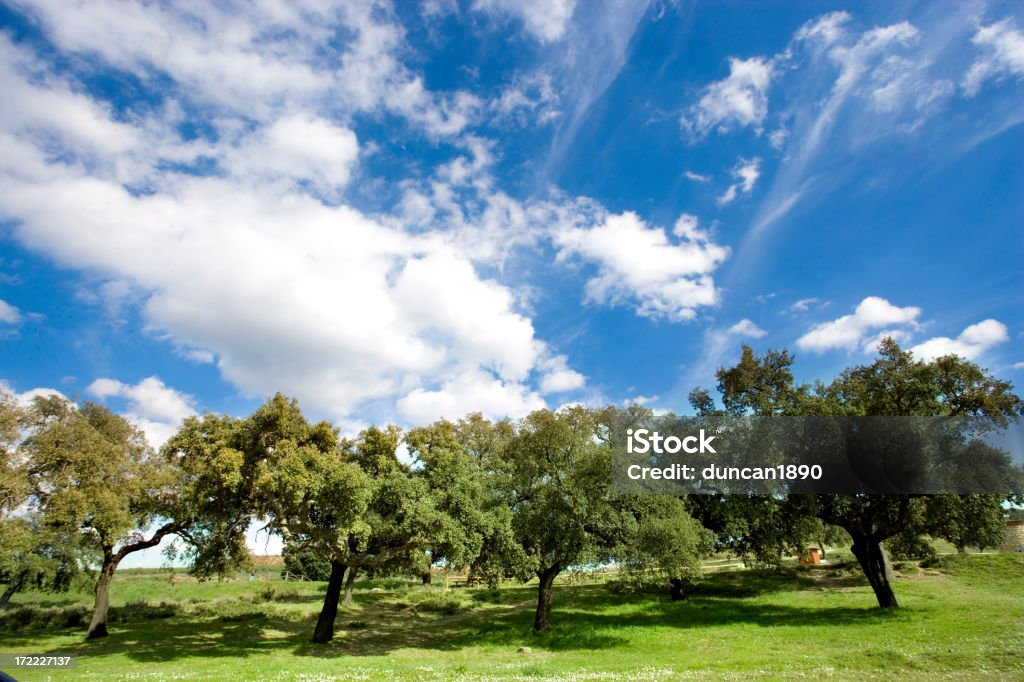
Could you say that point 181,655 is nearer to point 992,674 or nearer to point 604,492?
point 604,492

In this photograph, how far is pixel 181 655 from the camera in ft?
86.2

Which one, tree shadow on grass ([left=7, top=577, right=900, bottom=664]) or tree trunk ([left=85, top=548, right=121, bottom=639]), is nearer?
tree shadow on grass ([left=7, top=577, right=900, bottom=664])

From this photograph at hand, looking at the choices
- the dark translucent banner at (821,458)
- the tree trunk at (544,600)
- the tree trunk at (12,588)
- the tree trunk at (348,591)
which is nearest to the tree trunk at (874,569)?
the dark translucent banner at (821,458)

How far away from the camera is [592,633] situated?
28375mm

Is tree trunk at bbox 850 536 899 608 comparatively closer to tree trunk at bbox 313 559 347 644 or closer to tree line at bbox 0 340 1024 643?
tree line at bbox 0 340 1024 643

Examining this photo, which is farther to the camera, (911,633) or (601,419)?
(601,419)

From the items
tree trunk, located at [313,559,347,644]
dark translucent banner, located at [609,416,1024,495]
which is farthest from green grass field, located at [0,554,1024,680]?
dark translucent banner, located at [609,416,1024,495]

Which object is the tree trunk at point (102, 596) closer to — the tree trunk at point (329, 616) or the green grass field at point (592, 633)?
the green grass field at point (592, 633)

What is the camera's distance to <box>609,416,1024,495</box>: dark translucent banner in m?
29.9

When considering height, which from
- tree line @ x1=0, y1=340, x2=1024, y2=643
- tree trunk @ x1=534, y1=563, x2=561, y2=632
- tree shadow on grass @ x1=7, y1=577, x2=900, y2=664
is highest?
tree line @ x1=0, y1=340, x2=1024, y2=643

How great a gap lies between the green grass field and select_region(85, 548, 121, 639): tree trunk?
3.61 feet

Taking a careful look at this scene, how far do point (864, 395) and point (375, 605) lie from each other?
1639 inches

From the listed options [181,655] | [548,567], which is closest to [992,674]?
[548,567]

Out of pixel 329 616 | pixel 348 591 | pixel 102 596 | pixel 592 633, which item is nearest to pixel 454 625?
pixel 329 616
